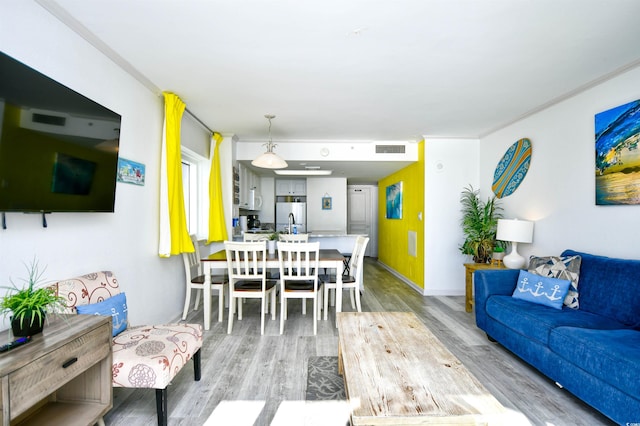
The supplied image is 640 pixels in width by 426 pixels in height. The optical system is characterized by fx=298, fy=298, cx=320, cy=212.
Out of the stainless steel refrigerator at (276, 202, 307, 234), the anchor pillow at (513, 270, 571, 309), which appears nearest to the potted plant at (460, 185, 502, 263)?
the anchor pillow at (513, 270, 571, 309)

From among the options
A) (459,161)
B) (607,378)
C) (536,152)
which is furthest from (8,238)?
(459,161)

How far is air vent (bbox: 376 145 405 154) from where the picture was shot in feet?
17.1

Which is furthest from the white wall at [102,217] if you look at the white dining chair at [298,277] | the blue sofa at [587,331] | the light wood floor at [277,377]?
the blue sofa at [587,331]

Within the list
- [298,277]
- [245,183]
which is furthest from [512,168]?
[245,183]

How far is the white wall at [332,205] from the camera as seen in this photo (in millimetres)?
7621

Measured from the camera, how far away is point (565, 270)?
2.67m

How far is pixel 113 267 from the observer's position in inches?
96.7

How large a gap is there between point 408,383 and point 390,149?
4290 mm

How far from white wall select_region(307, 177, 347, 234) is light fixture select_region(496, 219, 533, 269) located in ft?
14.2

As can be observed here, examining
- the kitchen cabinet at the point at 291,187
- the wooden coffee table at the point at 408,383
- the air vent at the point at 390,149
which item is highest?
the air vent at the point at 390,149

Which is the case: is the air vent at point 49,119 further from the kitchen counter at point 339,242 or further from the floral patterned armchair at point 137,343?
the kitchen counter at point 339,242

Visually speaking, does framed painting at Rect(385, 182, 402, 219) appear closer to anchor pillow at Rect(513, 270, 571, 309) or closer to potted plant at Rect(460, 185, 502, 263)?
potted plant at Rect(460, 185, 502, 263)

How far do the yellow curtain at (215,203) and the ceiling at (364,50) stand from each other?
1.00m

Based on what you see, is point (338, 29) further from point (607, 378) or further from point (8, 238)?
point (607, 378)
